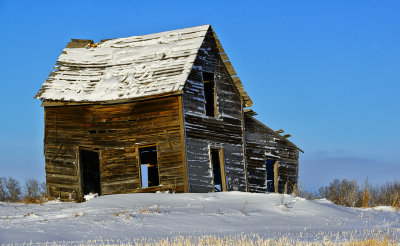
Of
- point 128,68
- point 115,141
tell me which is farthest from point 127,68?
point 115,141

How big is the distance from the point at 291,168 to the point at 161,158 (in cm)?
898

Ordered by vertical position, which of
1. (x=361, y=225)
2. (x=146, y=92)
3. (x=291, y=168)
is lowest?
(x=361, y=225)

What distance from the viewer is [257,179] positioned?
2355 cm

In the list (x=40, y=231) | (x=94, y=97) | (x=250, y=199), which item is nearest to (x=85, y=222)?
(x=40, y=231)

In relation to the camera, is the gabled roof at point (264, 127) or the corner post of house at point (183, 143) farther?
the gabled roof at point (264, 127)

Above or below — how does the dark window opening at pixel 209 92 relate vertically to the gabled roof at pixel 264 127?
above

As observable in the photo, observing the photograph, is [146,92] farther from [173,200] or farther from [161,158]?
[173,200]

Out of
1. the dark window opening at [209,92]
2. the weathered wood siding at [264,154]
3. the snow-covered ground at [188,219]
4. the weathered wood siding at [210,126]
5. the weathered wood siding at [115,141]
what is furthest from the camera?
the weathered wood siding at [264,154]

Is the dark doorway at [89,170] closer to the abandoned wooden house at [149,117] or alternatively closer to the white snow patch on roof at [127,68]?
the abandoned wooden house at [149,117]

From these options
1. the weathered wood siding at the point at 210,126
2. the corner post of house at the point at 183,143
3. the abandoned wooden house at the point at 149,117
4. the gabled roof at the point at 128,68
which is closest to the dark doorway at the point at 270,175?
the abandoned wooden house at the point at 149,117

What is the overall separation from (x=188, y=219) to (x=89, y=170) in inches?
385

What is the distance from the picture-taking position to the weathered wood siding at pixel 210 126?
65.4 ft

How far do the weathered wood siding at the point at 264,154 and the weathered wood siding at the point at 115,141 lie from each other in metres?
4.81

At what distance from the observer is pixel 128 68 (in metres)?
21.9
